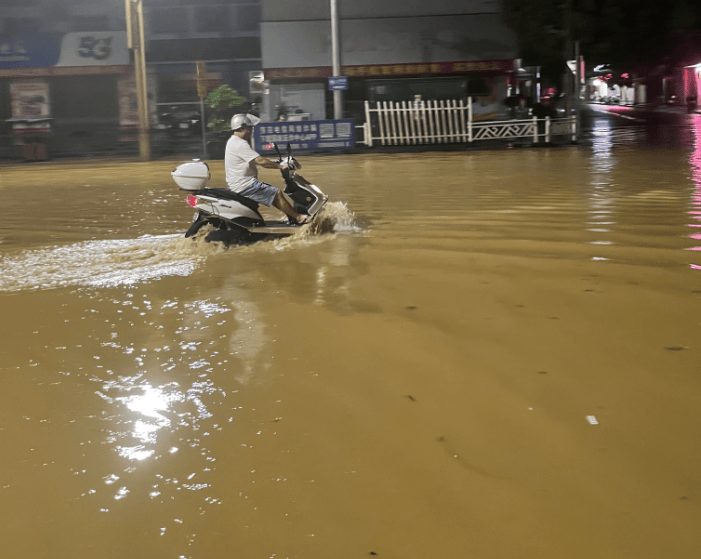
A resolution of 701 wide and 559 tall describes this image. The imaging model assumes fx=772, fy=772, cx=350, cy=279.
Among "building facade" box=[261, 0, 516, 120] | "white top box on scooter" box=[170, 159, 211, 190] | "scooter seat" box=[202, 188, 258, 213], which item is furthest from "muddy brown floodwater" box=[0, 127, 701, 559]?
"building facade" box=[261, 0, 516, 120]

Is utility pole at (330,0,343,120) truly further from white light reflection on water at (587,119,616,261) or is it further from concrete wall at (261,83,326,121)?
white light reflection on water at (587,119,616,261)

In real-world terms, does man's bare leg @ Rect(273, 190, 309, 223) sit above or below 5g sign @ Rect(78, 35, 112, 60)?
below

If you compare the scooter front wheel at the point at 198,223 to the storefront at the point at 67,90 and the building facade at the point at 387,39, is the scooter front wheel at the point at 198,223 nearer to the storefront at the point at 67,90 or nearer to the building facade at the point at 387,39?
the building facade at the point at 387,39

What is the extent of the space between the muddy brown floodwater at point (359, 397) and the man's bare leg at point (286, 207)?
0.30 meters

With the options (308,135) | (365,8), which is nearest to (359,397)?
(308,135)

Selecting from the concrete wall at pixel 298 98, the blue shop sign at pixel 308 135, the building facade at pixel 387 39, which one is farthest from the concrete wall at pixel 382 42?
the blue shop sign at pixel 308 135

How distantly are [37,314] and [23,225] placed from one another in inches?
177

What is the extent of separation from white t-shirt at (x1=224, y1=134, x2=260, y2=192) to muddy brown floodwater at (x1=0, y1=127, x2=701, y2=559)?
612mm

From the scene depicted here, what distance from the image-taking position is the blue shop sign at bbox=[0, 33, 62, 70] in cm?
2592

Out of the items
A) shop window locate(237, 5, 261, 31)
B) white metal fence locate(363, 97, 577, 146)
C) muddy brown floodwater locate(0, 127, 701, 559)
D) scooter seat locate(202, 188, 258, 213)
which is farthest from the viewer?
shop window locate(237, 5, 261, 31)

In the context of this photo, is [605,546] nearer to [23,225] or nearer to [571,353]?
[571,353]

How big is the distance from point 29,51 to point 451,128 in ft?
47.9

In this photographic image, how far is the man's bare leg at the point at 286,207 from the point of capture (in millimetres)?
7117

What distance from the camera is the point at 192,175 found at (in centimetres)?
659
